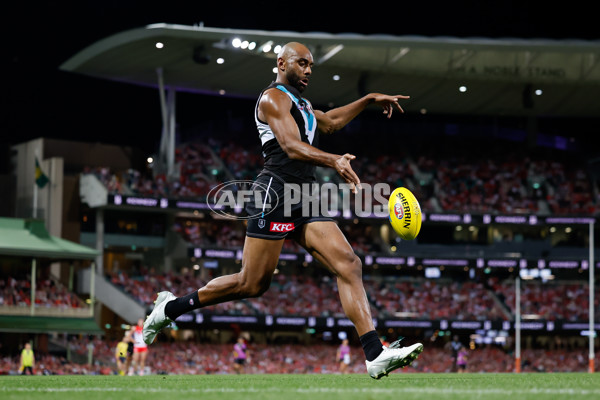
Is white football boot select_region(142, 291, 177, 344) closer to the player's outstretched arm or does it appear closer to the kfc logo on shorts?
the kfc logo on shorts

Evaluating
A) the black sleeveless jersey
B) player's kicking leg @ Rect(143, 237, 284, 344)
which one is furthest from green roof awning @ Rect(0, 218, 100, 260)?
the black sleeveless jersey

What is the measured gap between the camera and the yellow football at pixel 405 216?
317 inches

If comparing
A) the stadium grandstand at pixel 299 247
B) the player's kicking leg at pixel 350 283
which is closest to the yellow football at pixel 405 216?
the player's kicking leg at pixel 350 283

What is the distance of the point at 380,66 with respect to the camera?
148 feet

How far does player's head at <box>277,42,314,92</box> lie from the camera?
25.6ft

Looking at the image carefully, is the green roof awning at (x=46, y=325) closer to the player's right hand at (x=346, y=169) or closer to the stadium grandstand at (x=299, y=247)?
the stadium grandstand at (x=299, y=247)

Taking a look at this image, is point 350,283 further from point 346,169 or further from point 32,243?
point 32,243

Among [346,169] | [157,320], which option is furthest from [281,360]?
[346,169]

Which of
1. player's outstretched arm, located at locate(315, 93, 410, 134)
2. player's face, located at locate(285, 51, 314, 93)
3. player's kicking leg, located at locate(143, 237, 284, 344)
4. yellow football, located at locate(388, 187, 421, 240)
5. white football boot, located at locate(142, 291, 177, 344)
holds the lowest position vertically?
white football boot, located at locate(142, 291, 177, 344)

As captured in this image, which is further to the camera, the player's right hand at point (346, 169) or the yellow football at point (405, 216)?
the yellow football at point (405, 216)

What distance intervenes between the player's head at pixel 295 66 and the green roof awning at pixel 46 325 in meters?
28.7

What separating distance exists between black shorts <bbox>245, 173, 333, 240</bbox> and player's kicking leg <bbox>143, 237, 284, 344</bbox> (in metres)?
0.09

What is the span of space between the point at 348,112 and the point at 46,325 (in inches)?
1137

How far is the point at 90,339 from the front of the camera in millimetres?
39812
